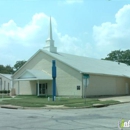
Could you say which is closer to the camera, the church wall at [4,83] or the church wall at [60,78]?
the church wall at [60,78]

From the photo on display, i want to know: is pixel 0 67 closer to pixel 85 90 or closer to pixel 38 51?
pixel 38 51

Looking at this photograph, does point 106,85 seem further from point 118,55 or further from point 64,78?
point 118,55

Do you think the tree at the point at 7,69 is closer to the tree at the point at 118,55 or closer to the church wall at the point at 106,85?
the tree at the point at 118,55

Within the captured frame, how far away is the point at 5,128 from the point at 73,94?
80.6ft

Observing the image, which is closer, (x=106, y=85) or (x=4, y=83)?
(x=106, y=85)

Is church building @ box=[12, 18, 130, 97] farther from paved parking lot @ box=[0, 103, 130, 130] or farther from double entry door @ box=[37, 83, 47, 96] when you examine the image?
paved parking lot @ box=[0, 103, 130, 130]

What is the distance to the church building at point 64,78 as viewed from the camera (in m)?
Result: 34.6

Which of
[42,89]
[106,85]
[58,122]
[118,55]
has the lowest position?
[58,122]

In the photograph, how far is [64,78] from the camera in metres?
35.7

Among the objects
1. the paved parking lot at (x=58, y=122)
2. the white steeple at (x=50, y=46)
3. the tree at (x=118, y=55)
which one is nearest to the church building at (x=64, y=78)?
the white steeple at (x=50, y=46)

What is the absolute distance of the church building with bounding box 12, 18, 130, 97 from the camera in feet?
113

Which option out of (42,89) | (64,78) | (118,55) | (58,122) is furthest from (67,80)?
(118,55)

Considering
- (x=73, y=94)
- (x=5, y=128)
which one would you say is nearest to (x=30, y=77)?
(x=73, y=94)

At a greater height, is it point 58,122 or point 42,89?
point 42,89
